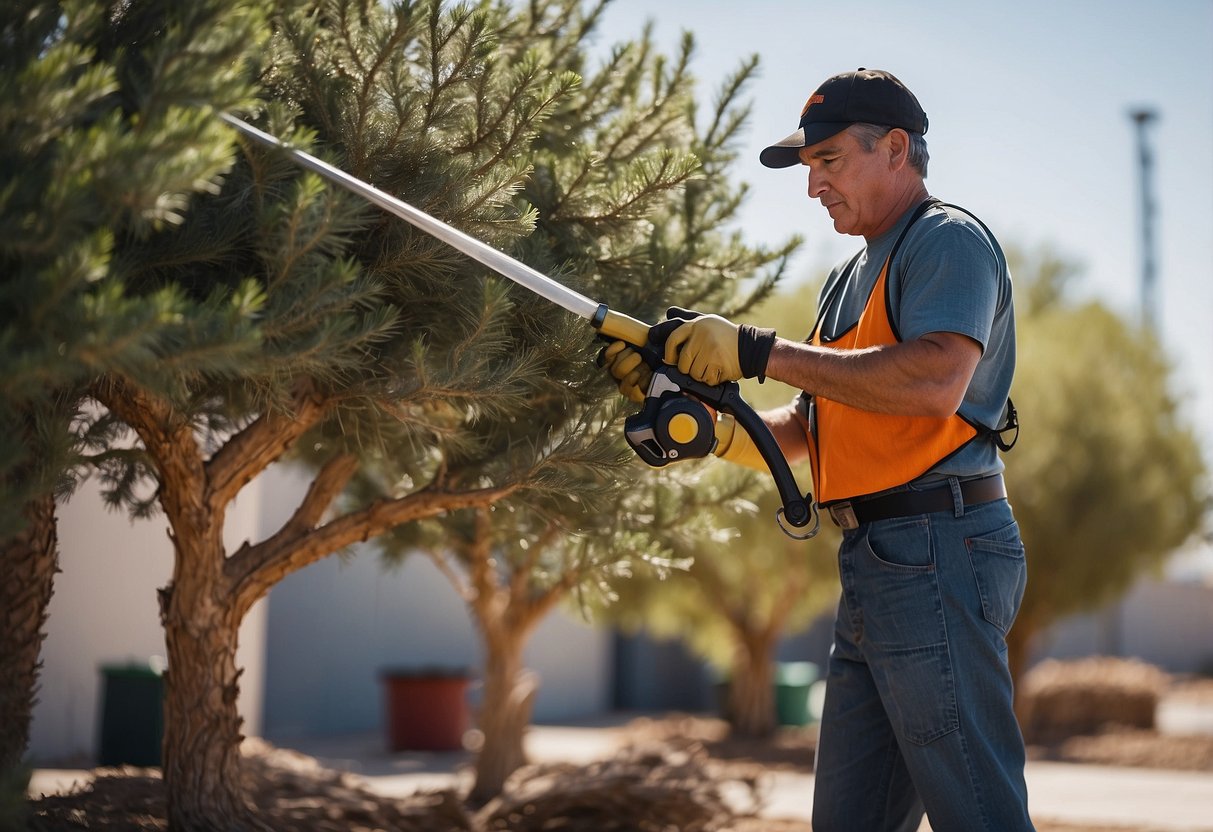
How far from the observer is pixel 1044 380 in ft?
44.3

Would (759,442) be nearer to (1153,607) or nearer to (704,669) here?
(704,669)

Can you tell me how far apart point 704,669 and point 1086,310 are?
829cm

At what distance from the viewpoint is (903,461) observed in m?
2.84

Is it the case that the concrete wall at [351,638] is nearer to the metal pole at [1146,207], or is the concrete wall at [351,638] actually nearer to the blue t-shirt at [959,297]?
the blue t-shirt at [959,297]

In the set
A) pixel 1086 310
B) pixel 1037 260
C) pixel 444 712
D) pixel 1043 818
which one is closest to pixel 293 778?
pixel 1043 818

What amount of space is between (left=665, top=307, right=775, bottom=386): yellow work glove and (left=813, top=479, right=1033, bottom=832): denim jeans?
47cm

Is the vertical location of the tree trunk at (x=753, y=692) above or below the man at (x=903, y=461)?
below

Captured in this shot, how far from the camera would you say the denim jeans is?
2.67 metres

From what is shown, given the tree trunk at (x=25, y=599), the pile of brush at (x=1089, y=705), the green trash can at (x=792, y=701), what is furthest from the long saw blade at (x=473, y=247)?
the pile of brush at (x=1089, y=705)

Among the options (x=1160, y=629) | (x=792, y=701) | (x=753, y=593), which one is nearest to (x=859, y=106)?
(x=753, y=593)

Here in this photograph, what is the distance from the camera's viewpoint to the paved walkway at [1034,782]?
7.13m

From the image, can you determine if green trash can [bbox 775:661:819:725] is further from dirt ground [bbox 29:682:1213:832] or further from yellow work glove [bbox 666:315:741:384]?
yellow work glove [bbox 666:315:741:384]

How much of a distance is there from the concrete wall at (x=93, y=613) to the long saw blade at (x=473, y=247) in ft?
20.6

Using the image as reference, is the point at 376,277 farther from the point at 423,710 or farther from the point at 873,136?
the point at 423,710
